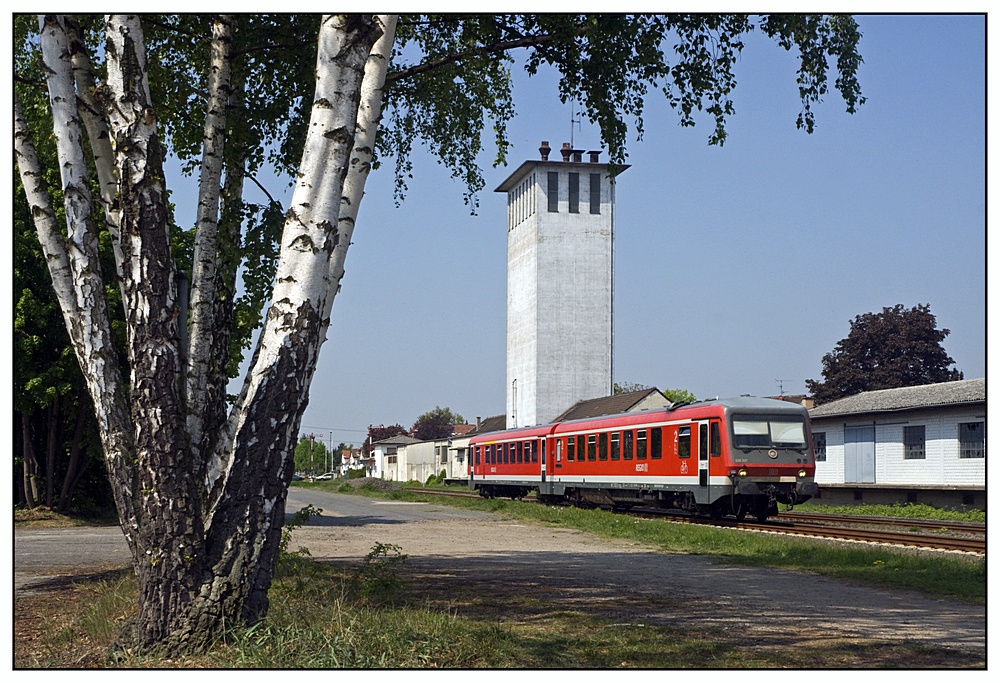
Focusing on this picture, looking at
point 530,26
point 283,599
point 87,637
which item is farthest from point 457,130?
point 87,637

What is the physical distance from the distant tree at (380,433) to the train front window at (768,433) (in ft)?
311

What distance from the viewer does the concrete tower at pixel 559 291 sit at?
74125 millimetres

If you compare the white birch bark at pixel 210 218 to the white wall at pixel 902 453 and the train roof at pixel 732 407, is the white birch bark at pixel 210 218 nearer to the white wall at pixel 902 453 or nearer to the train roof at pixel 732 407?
the white wall at pixel 902 453

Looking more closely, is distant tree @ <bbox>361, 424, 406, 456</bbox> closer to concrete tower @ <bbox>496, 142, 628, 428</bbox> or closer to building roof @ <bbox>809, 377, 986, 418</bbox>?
concrete tower @ <bbox>496, 142, 628, 428</bbox>

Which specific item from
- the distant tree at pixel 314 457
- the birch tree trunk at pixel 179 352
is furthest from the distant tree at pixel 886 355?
the distant tree at pixel 314 457

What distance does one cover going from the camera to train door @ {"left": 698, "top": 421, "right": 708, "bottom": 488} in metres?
23.9

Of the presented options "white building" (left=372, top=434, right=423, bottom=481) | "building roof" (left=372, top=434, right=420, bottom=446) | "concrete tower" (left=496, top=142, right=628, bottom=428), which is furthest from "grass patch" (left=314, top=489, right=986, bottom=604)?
"building roof" (left=372, top=434, right=420, bottom=446)

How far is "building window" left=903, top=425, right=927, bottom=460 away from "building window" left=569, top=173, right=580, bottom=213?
55.0 metres

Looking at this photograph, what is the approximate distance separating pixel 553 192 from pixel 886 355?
45.3 metres

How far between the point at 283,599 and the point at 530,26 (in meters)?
5.31

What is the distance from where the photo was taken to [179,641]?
682 cm
